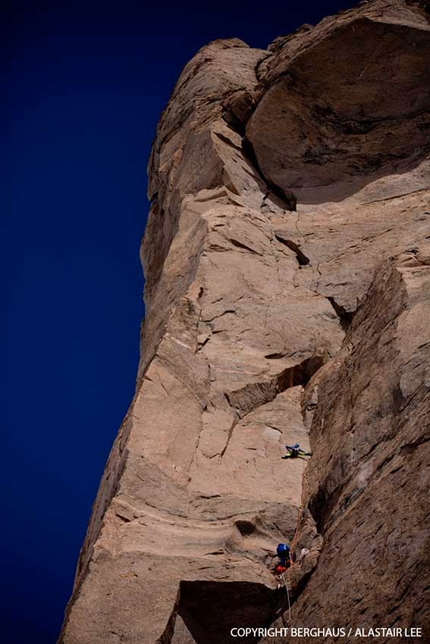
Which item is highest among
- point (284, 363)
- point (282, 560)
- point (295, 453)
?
point (284, 363)

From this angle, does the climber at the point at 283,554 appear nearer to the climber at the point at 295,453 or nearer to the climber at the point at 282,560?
the climber at the point at 282,560

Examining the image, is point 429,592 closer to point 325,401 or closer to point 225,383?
point 325,401

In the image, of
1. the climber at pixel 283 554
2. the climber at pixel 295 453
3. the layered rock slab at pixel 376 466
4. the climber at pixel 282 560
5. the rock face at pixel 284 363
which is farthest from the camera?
the climber at pixel 295 453

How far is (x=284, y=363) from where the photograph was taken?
9625 mm

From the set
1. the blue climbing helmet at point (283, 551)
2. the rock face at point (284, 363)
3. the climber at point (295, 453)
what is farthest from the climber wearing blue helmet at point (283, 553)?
the climber at point (295, 453)

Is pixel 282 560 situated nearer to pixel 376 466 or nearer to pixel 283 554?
pixel 283 554

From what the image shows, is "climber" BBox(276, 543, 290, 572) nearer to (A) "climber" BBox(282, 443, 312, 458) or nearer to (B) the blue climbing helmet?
(B) the blue climbing helmet

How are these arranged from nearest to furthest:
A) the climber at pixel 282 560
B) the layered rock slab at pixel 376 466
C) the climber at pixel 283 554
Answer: the layered rock slab at pixel 376 466
the climber at pixel 282 560
the climber at pixel 283 554

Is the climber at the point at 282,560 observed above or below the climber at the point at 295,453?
below

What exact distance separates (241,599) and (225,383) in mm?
2950

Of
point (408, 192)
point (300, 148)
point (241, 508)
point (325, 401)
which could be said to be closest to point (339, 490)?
point (241, 508)

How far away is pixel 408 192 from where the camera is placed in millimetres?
11977

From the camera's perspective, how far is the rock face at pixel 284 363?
6.39 metres

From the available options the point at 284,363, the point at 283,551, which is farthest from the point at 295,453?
the point at 284,363
